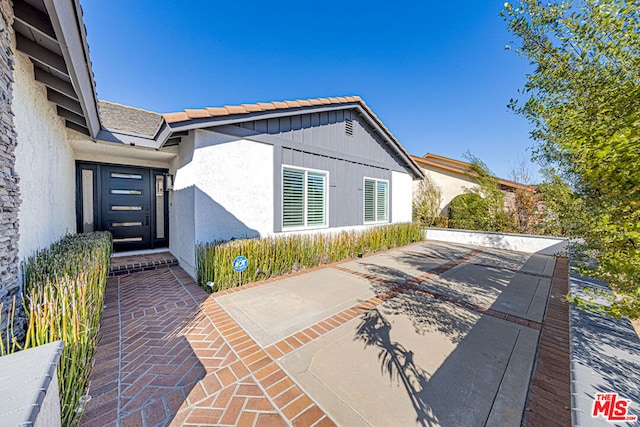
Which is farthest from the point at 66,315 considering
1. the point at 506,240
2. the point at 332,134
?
the point at 506,240

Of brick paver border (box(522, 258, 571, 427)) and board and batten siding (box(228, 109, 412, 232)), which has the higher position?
board and batten siding (box(228, 109, 412, 232))

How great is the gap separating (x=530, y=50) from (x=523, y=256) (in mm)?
8710

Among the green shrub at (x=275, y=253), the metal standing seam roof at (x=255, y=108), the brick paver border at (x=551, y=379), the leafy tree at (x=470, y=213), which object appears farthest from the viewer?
the leafy tree at (x=470, y=213)

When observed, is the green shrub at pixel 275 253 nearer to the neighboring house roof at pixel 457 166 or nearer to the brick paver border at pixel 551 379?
the brick paver border at pixel 551 379

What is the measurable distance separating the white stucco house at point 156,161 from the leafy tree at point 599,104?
5.13 metres

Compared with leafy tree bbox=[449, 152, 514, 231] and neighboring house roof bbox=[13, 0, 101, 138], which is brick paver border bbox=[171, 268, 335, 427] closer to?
neighboring house roof bbox=[13, 0, 101, 138]

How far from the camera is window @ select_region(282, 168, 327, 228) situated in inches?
289

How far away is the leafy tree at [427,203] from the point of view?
1583 cm

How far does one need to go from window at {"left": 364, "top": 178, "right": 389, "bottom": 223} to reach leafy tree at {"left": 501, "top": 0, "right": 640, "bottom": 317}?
6983 mm

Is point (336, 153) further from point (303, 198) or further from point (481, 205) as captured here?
point (481, 205)

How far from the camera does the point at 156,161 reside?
8008 millimetres

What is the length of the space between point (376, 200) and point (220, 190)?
23.9 ft

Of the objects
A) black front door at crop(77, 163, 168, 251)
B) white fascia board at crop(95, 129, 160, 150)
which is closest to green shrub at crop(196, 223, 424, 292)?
white fascia board at crop(95, 129, 160, 150)

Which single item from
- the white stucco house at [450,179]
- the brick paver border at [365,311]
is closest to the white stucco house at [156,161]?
the brick paver border at [365,311]
